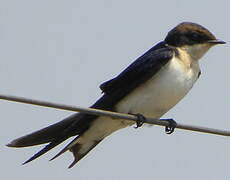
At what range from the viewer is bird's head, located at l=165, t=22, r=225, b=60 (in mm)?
6727

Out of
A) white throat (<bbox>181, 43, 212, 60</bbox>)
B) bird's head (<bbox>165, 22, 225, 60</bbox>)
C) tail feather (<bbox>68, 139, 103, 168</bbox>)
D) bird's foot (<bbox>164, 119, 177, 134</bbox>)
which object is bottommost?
tail feather (<bbox>68, 139, 103, 168</bbox>)

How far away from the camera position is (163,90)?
21.0 feet

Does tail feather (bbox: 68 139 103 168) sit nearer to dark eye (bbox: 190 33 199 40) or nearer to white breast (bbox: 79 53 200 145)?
white breast (bbox: 79 53 200 145)

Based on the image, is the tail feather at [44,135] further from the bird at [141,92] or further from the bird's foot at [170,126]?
the bird's foot at [170,126]

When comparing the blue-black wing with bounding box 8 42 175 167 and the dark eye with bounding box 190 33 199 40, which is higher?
the dark eye with bounding box 190 33 199 40

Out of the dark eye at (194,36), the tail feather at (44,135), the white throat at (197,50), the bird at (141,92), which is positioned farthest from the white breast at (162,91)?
the tail feather at (44,135)

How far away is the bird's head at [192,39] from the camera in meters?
6.73

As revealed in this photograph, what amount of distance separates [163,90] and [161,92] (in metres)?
0.02

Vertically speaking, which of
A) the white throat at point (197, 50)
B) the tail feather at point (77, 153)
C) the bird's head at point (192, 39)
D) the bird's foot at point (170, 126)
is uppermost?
the bird's head at point (192, 39)

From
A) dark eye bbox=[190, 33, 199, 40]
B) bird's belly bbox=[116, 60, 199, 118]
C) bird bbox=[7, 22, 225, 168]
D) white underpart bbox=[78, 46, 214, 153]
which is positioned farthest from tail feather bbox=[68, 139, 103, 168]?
dark eye bbox=[190, 33, 199, 40]

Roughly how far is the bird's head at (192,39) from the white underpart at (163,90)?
0.13 m

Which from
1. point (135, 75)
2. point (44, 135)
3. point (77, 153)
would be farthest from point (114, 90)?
point (44, 135)

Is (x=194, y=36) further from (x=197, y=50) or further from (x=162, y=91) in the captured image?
(x=162, y=91)

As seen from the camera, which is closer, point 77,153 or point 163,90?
point 163,90
